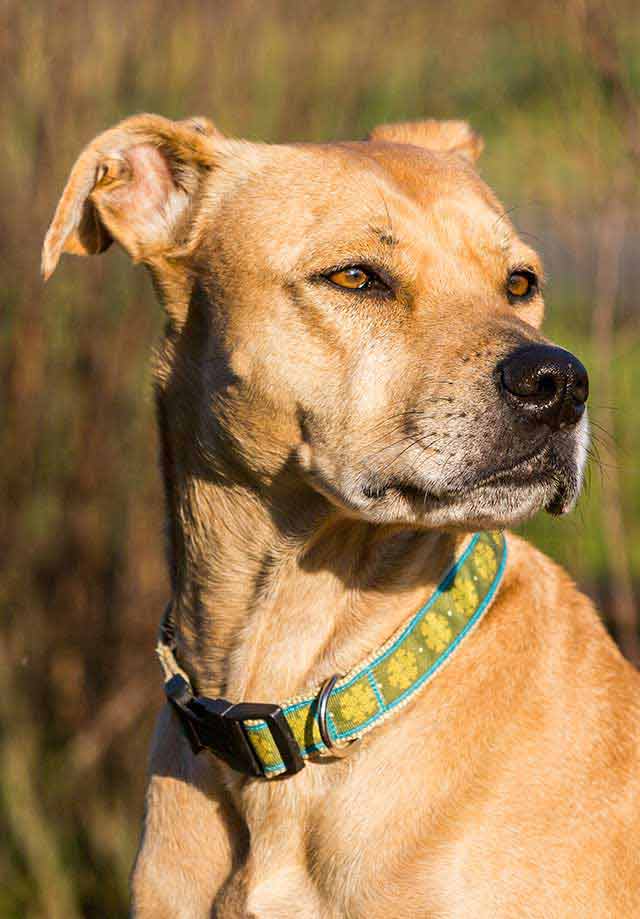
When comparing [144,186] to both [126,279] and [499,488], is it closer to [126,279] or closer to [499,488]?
[499,488]

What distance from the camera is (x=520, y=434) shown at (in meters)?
2.83

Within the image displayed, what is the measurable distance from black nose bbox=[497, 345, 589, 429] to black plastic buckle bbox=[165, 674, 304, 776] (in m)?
0.90

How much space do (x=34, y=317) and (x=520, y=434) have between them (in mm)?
3043

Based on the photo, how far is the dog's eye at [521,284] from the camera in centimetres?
340

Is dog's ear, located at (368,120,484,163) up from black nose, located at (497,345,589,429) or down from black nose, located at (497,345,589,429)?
up

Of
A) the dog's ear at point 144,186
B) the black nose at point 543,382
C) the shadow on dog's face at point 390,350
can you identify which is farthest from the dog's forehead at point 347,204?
the black nose at point 543,382

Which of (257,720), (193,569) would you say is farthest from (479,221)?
(257,720)

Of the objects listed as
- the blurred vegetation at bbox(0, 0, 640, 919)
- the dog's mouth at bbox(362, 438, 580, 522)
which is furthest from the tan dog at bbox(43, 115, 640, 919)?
the blurred vegetation at bbox(0, 0, 640, 919)

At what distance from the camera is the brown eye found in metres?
3.09

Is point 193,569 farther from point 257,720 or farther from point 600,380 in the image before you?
point 600,380

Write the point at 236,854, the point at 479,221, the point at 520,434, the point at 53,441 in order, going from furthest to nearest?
the point at 53,441, the point at 479,221, the point at 236,854, the point at 520,434

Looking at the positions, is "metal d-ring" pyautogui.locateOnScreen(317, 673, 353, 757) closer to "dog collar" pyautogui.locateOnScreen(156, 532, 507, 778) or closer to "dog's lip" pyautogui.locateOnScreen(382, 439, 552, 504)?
"dog collar" pyautogui.locateOnScreen(156, 532, 507, 778)

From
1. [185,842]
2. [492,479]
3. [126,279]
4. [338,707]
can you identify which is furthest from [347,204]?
[126,279]

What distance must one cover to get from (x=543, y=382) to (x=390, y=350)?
15.4 inches
